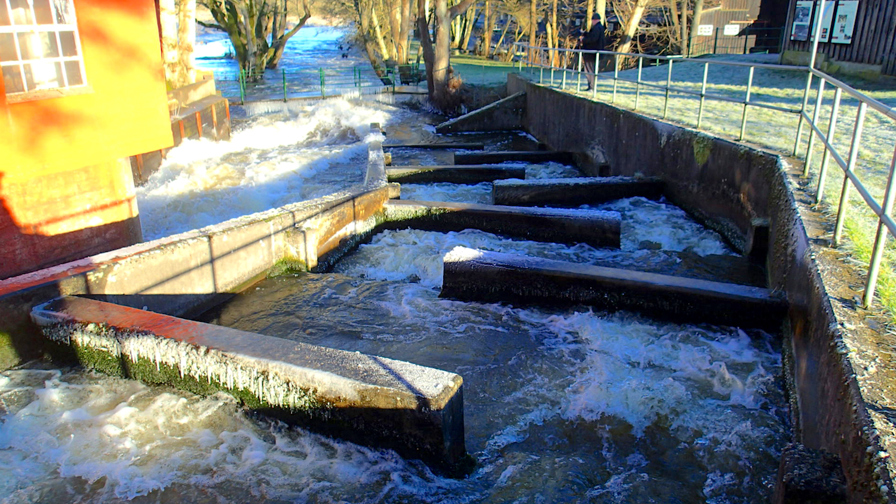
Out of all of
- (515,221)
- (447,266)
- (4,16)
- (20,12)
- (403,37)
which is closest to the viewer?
(447,266)

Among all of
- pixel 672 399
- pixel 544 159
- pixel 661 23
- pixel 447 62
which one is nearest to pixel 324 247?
pixel 672 399

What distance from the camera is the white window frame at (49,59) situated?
725 centimetres

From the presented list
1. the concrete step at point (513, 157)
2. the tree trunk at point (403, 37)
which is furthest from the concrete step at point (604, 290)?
the tree trunk at point (403, 37)

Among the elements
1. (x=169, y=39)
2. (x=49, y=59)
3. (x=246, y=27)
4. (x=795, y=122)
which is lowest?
(x=795, y=122)

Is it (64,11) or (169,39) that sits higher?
(64,11)

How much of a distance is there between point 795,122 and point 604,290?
5503mm

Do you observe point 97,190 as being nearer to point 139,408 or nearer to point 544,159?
point 139,408

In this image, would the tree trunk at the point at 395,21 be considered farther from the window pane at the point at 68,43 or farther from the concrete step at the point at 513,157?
the window pane at the point at 68,43

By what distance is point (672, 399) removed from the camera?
498 centimetres

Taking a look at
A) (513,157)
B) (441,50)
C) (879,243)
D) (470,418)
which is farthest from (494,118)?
(879,243)

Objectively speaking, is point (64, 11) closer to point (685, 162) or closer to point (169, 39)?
point (685, 162)

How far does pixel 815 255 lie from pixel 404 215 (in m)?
6.02

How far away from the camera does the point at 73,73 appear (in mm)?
8055

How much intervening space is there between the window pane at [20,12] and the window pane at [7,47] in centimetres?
18
